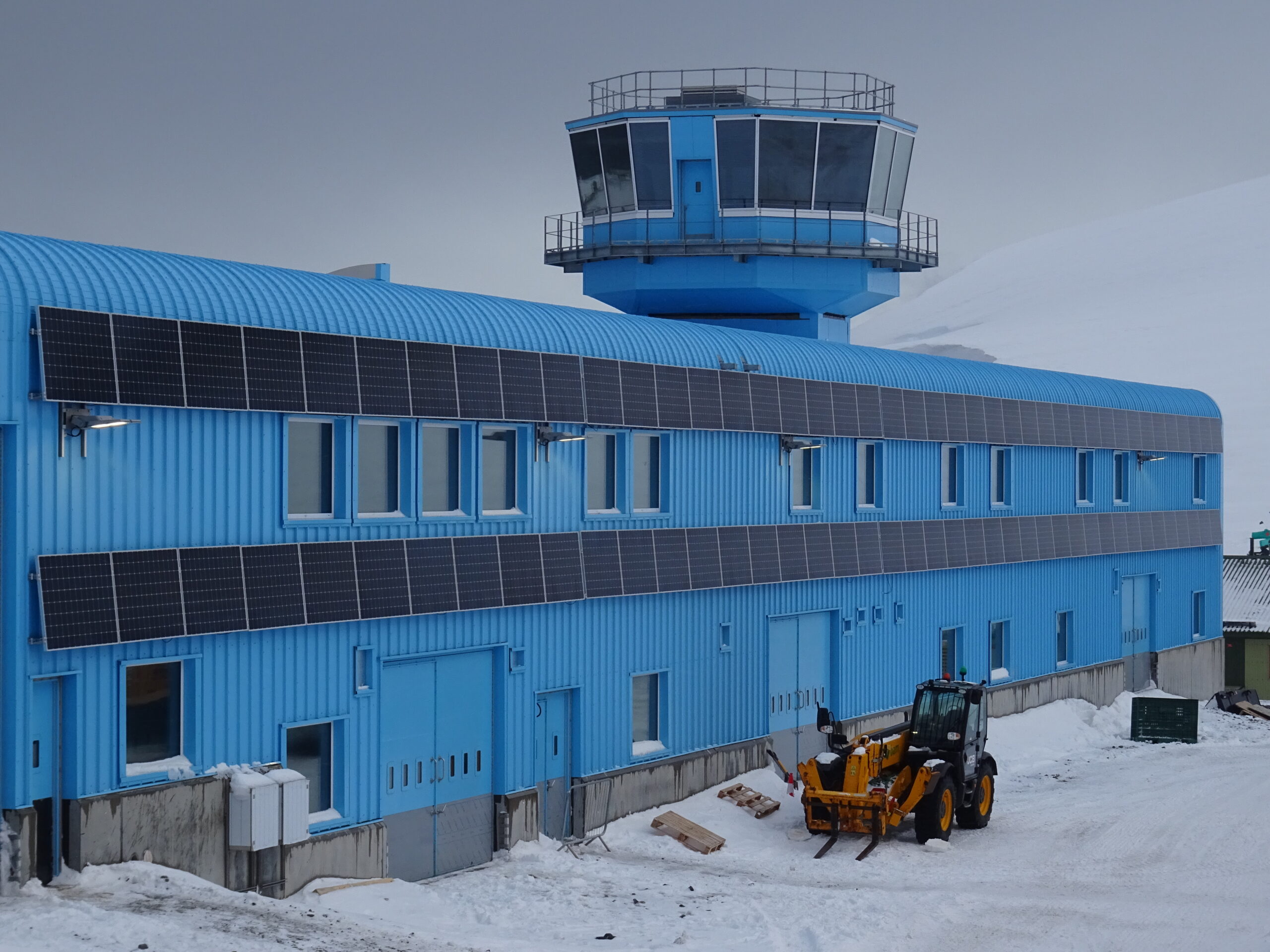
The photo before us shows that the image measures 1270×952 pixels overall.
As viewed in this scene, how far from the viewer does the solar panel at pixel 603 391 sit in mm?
22859

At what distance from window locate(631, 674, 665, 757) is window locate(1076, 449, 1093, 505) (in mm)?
18526

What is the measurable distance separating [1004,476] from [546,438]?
55.4ft

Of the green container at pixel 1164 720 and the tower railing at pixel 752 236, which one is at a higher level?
the tower railing at pixel 752 236

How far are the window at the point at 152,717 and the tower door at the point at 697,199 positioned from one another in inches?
815

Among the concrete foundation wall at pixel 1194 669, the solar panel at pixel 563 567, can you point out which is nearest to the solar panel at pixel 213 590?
the solar panel at pixel 563 567

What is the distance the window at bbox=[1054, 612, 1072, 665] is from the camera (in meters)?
38.3

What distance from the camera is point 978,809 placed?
24.2m

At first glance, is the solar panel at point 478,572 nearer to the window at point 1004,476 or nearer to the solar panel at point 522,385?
the solar panel at point 522,385

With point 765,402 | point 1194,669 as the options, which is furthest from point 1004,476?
point 1194,669

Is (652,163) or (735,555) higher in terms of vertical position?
(652,163)

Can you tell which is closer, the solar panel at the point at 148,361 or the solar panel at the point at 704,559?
the solar panel at the point at 148,361

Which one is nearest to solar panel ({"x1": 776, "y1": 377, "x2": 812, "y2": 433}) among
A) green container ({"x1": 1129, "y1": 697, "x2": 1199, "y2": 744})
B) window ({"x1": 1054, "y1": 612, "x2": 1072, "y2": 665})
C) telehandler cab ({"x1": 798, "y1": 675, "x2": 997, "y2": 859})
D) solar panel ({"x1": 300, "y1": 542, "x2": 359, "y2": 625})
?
telehandler cab ({"x1": 798, "y1": 675, "x2": 997, "y2": 859})

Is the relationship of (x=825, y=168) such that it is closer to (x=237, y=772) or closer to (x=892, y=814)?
(x=892, y=814)

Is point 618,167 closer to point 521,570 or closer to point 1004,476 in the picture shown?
point 1004,476
